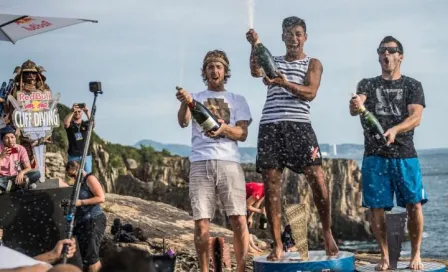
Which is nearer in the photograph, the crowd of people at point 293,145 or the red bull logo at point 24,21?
the crowd of people at point 293,145

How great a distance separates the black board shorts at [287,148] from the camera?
277 inches

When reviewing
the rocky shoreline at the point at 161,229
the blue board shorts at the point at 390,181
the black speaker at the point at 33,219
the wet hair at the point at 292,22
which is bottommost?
the rocky shoreline at the point at 161,229

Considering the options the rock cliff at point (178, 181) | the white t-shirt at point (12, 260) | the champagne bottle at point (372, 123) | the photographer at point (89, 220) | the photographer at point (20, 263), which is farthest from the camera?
the rock cliff at point (178, 181)

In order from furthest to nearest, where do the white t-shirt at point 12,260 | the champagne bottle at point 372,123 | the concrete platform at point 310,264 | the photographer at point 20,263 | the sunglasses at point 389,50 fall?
the sunglasses at point 389,50
the champagne bottle at point 372,123
the concrete platform at point 310,264
the white t-shirt at point 12,260
the photographer at point 20,263

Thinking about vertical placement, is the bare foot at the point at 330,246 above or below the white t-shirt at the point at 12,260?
below

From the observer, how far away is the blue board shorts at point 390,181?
7.07 m

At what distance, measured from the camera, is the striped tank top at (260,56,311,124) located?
23.4 ft

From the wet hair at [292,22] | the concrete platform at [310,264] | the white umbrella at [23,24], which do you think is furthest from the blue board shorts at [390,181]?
the white umbrella at [23,24]

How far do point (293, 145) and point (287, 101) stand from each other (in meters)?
0.37

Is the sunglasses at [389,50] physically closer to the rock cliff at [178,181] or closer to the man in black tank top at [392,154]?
the man in black tank top at [392,154]

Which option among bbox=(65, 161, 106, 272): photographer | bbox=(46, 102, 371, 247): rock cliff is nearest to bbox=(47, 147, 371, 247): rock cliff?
bbox=(46, 102, 371, 247): rock cliff

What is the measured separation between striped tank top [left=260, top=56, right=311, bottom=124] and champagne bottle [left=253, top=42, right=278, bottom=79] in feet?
0.65

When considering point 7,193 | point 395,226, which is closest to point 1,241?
point 7,193

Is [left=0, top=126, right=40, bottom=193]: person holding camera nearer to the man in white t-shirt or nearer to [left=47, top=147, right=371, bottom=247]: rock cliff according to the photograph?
the man in white t-shirt
